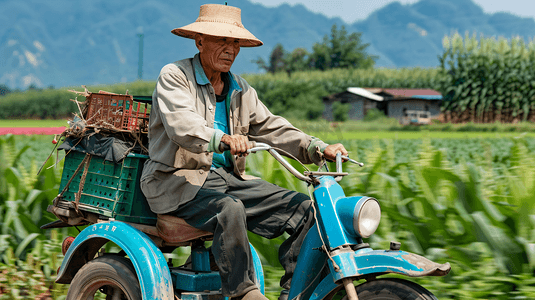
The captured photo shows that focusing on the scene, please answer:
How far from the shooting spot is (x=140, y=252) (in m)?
2.64

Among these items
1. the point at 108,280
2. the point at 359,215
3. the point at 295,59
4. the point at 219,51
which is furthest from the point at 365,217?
the point at 295,59

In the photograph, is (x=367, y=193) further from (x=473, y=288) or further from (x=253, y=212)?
(x=253, y=212)

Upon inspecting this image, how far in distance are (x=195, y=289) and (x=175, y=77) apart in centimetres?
108

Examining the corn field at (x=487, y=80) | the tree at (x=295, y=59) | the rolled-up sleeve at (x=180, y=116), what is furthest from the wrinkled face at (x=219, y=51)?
the tree at (x=295, y=59)

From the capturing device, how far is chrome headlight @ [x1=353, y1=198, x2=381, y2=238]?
2172 mm

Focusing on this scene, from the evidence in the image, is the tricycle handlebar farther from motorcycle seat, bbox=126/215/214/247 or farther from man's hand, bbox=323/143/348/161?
motorcycle seat, bbox=126/215/214/247

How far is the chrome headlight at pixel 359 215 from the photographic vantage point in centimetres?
218

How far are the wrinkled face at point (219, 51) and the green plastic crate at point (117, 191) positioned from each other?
60cm

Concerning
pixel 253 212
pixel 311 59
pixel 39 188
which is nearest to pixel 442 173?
pixel 253 212

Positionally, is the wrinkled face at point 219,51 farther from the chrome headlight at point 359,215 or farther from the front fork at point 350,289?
the front fork at point 350,289

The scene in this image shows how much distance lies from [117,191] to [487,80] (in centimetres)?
2713

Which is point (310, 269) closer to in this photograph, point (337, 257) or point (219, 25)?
point (337, 257)

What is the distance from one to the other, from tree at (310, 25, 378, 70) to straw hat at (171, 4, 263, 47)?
74.1m

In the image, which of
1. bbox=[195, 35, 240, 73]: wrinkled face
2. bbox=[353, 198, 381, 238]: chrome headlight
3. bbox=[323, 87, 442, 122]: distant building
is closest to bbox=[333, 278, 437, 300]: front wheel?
bbox=[353, 198, 381, 238]: chrome headlight
